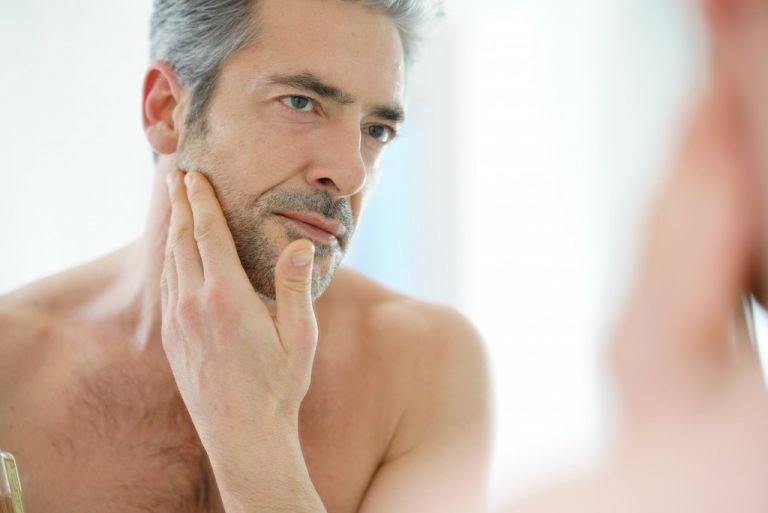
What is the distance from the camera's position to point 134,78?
1815 mm

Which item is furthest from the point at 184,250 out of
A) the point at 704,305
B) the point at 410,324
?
the point at 704,305

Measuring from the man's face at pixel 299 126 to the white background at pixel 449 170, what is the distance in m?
0.30

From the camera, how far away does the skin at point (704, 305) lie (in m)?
0.20

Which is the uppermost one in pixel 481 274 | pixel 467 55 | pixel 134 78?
pixel 467 55

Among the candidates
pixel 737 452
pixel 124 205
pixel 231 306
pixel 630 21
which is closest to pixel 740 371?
pixel 737 452

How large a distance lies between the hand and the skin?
73 centimetres

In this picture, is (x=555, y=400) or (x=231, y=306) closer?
(x=231, y=306)

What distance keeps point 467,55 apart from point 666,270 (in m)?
1.88

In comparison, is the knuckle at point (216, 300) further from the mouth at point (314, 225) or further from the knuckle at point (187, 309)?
the mouth at point (314, 225)

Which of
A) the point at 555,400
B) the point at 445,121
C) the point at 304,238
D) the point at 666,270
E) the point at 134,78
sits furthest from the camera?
the point at 445,121

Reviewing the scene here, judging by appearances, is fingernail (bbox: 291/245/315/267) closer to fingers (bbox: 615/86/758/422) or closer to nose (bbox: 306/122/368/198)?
nose (bbox: 306/122/368/198)

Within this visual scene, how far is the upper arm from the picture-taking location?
108cm

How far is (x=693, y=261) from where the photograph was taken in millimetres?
199

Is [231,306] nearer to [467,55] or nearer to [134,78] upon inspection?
[134,78]
